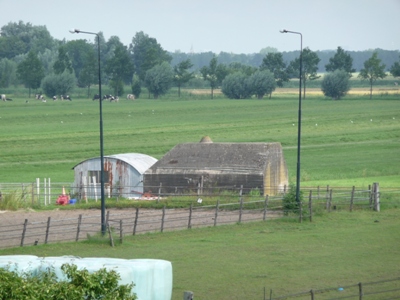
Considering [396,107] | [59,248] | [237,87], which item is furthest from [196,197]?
[237,87]

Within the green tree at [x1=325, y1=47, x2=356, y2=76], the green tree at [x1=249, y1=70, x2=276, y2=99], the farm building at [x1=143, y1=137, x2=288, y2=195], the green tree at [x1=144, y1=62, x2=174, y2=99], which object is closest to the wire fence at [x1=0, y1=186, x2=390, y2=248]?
the farm building at [x1=143, y1=137, x2=288, y2=195]

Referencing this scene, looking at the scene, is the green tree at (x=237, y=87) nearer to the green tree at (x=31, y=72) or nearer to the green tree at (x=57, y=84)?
the green tree at (x=57, y=84)

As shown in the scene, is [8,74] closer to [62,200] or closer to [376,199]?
[62,200]

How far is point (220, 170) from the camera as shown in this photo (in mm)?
47719

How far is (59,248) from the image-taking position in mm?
32281

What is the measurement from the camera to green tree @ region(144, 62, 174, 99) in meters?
169

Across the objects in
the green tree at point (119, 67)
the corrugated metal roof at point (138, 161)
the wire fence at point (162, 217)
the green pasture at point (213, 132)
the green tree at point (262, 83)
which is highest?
the green tree at point (119, 67)

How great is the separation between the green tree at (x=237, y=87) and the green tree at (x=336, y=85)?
14208 mm

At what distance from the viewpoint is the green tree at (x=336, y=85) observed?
152 metres

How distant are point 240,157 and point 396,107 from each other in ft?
264

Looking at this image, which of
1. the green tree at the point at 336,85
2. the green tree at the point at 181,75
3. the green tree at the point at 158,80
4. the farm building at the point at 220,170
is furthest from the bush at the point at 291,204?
the green tree at the point at 181,75

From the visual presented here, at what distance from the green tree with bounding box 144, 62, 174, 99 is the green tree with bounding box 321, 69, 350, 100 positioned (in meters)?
31.5

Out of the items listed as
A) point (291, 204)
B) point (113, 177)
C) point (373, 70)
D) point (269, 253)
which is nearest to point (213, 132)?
point (113, 177)

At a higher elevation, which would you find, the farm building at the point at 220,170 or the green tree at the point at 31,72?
the green tree at the point at 31,72
